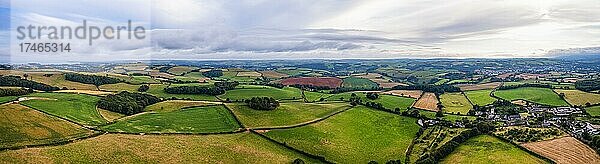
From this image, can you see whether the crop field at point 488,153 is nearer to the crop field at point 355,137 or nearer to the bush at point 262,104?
the crop field at point 355,137

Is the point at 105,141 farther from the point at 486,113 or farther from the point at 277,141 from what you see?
the point at 486,113

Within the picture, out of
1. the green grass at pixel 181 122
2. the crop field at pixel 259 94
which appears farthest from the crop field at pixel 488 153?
the crop field at pixel 259 94

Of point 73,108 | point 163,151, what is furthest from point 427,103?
point 73,108

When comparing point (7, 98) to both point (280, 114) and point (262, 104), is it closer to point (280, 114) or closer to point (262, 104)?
point (262, 104)

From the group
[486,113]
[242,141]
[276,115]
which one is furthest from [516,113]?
[242,141]

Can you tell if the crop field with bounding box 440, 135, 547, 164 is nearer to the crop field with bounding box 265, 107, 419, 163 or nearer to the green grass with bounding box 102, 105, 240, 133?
the crop field with bounding box 265, 107, 419, 163

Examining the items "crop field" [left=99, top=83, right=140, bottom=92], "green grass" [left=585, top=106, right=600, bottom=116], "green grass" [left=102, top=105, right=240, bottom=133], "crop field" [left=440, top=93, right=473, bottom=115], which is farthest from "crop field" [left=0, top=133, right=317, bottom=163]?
"green grass" [left=585, top=106, right=600, bottom=116]

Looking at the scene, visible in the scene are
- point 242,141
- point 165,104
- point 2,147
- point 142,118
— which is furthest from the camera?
point 165,104

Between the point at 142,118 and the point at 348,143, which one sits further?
the point at 142,118
